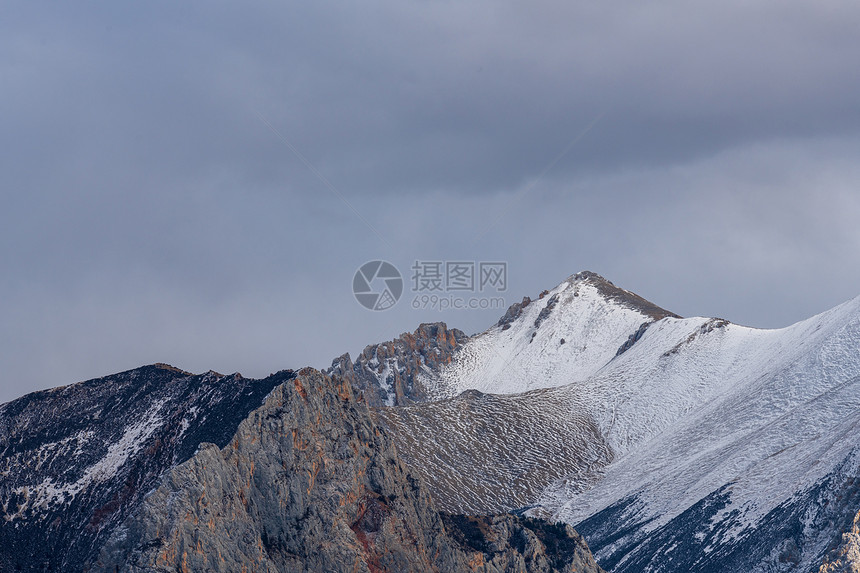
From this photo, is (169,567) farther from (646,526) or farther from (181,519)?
Answer: (646,526)

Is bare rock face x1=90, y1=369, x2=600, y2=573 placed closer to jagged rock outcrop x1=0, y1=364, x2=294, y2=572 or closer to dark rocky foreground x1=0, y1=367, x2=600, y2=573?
dark rocky foreground x1=0, y1=367, x2=600, y2=573

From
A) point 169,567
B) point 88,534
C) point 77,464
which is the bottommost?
point 169,567

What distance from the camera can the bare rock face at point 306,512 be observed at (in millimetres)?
94312

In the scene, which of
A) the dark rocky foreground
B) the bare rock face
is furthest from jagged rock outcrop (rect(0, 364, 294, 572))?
the bare rock face

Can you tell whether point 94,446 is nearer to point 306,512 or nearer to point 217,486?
point 217,486

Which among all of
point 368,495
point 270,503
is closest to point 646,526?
point 368,495

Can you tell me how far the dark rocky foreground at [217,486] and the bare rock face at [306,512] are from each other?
0.40ft

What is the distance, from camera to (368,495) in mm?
112750

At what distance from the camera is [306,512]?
105 metres

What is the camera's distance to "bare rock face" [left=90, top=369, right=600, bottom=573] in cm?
9431

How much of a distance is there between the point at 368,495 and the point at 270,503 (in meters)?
12.6

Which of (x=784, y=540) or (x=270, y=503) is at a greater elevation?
(x=270, y=503)

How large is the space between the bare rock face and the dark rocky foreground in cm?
12

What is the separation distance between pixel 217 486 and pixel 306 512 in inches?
368
